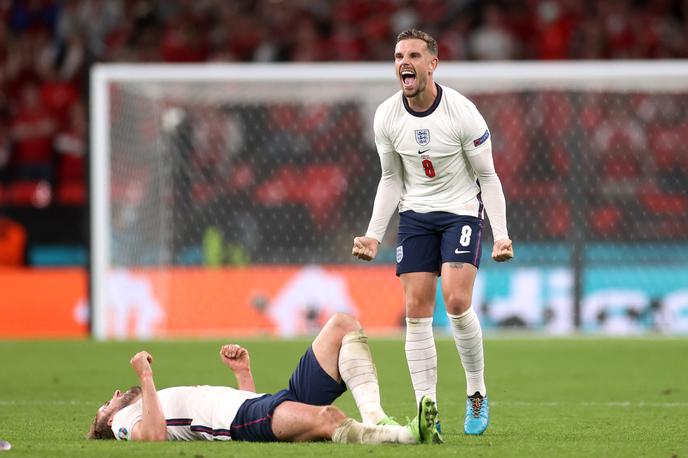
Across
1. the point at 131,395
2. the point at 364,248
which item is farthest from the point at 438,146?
the point at 131,395

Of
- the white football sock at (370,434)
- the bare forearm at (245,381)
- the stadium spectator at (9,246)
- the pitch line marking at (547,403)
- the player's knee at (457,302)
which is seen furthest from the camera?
the stadium spectator at (9,246)

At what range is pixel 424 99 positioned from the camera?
735cm

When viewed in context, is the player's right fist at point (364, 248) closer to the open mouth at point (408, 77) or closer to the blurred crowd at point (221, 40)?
the open mouth at point (408, 77)

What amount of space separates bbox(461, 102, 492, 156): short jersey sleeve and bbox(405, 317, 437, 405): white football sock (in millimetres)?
965

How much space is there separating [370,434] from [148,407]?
3.61ft

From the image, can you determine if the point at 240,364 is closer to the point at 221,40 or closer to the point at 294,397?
the point at 294,397

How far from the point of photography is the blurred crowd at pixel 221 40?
18.8m

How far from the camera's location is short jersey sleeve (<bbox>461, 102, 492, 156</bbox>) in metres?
7.30

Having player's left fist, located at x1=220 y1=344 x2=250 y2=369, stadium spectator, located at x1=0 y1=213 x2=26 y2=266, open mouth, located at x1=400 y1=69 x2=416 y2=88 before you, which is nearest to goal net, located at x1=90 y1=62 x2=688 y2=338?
stadium spectator, located at x1=0 y1=213 x2=26 y2=266

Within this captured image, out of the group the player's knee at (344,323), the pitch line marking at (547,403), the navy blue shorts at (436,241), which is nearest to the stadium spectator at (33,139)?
the pitch line marking at (547,403)

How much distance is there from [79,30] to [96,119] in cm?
641

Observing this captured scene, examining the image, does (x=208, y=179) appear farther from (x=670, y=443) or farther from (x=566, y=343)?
(x=670, y=443)

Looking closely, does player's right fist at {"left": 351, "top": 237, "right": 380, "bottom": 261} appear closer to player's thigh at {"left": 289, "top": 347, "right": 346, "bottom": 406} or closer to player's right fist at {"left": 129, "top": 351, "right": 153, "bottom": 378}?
player's thigh at {"left": 289, "top": 347, "right": 346, "bottom": 406}

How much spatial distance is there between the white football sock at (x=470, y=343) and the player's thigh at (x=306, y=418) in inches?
39.7
